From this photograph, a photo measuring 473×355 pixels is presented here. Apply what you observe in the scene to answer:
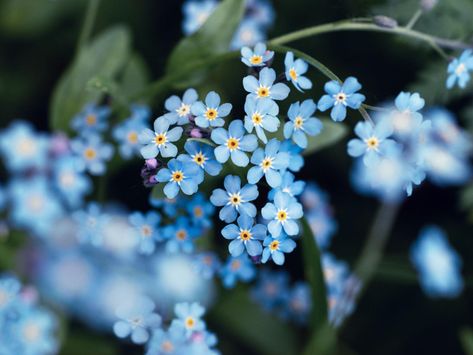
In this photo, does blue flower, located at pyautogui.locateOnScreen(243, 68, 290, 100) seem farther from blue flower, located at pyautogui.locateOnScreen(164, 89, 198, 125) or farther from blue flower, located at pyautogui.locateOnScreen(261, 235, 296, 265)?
blue flower, located at pyautogui.locateOnScreen(261, 235, 296, 265)

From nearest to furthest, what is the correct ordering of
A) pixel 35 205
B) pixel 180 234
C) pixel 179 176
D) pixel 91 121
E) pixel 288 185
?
1. pixel 179 176
2. pixel 288 185
3. pixel 180 234
4. pixel 91 121
5. pixel 35 205

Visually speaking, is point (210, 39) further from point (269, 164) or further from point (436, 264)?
point (436, 264)

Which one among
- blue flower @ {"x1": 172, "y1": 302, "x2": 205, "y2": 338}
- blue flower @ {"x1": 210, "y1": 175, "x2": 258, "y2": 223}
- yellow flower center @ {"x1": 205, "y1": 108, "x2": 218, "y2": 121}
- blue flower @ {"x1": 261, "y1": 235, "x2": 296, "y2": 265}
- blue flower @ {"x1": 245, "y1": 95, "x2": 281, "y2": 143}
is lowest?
blue flower @ {"x1": 172, "y1": 302, "x2": 205, "y2": 338}

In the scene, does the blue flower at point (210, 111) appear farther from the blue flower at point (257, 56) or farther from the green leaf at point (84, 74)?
the green leaf at point (84, 74)

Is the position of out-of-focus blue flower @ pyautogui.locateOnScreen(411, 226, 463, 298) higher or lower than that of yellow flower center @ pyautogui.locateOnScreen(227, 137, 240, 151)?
lower

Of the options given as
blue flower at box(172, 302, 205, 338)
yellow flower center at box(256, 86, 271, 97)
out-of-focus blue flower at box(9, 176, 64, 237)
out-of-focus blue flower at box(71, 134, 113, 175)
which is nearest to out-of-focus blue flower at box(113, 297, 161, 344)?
blue flower at box(172, 302, 205, 338)

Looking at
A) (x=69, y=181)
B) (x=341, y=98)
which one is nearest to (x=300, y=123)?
(x=341, y=98)
